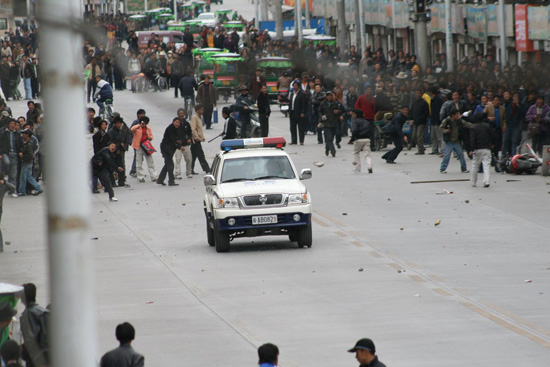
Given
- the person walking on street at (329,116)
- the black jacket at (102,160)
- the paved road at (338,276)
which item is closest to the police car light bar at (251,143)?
the paved road at (338,276)

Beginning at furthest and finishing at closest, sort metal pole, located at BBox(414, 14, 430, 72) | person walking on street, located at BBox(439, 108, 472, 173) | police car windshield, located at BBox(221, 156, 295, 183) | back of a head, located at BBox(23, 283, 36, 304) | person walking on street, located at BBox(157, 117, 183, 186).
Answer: metal pole, located at BBox(414, 14, 430, 72)
person walking on street, located at BBox(157, 117, 183, 186)
person walking on street, located at BBox(439, 108, 472, 173)
police car windshield, located at BBox(221, 156, 295, 183)
back of a head, located at BBox(23, 283, 36, 304)

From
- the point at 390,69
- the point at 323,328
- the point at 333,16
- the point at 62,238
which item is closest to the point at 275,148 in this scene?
the point at 323,328

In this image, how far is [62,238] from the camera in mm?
3783

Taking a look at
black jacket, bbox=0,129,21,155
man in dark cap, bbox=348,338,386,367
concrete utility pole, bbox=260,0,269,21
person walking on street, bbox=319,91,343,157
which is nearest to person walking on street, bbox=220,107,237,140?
person walking on street, bbox=319,91,343,157

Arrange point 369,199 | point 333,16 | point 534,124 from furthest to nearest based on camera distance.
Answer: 1. point 333,16
2. point 534,124
3. point 369,199

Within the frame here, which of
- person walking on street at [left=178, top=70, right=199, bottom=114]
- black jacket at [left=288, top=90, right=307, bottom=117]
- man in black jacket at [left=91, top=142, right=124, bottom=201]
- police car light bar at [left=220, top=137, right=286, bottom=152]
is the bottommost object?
man in black jacket at [left=91, top=142, right=124, bottom=201]

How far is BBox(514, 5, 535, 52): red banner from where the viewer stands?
125 feet

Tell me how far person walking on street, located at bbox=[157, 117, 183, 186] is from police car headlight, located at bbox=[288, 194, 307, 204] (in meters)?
9.76

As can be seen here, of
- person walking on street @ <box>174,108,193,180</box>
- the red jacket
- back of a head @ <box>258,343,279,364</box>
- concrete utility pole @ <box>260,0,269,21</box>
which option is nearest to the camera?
back of a head @ <box>258,343,279,364</box>

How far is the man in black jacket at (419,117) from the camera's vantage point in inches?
1210

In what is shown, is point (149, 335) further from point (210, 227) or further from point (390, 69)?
point (390, 69)

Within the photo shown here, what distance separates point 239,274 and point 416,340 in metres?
4.99

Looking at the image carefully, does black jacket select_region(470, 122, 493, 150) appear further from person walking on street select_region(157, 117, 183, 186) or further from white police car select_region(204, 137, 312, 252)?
person walking on street select_region(157, 117, 183, 186)

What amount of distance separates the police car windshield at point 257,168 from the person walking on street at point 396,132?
11.4m
